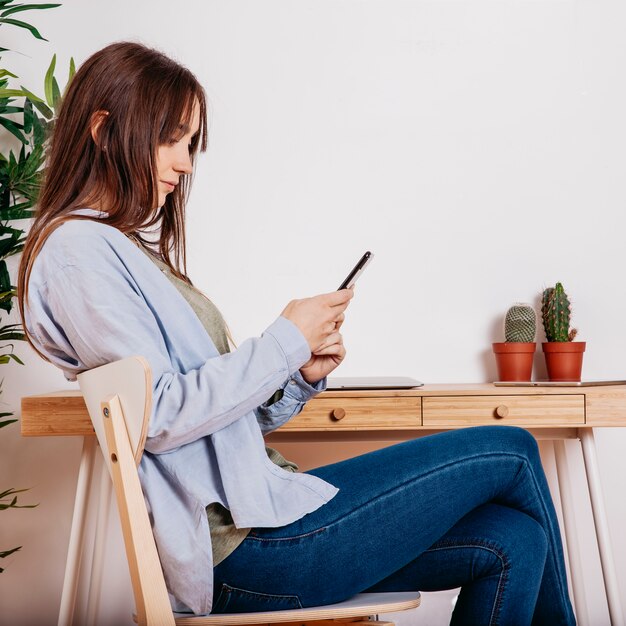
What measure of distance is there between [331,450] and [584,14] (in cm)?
143

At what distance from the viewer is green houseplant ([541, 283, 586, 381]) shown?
196 centimetres

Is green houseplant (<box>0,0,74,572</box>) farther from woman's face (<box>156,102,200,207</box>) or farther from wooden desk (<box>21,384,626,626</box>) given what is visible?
woman's face (<box>156,102,200,207</box>)

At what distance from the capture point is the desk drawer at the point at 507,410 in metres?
1.72

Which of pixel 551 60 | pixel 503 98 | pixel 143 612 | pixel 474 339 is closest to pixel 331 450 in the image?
pixel 474 339

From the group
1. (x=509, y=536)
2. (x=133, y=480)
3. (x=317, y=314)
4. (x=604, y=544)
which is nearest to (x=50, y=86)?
(x=317, y=314)

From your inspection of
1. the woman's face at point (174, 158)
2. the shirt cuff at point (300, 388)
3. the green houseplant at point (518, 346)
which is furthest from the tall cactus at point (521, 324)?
the woman's face at point (174, 158)

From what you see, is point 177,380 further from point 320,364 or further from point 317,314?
point 320,364

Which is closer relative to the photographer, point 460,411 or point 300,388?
point 300,388

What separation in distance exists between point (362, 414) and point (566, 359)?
23.7 inches

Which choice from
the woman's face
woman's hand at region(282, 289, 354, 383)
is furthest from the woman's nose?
woman's hand at region(282, 289, 354, 383)

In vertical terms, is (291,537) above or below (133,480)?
below

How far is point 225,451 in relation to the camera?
0.87 metres

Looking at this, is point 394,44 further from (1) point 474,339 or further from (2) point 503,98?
(1) point 474,339

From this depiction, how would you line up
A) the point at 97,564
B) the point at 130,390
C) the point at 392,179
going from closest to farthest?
the point at 130,390
the point at 97,564
the point at 392,179
